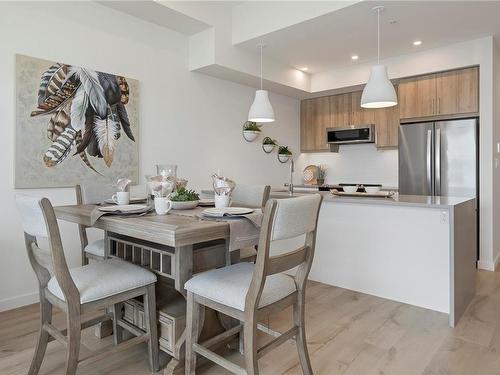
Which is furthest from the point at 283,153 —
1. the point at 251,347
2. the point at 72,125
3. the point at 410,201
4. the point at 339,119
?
the point at 251,347

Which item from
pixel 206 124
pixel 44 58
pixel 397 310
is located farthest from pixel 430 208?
pixel 44 58

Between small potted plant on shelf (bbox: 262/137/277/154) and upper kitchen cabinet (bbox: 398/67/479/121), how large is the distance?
5.83 feet

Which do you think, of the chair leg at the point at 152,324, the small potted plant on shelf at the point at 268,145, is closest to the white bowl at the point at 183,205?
the chair leg at the point at 152,324

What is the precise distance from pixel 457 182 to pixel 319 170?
2201mm

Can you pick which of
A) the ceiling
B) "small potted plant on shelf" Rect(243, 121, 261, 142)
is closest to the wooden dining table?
the ceiling

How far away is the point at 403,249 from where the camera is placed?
2.77 m

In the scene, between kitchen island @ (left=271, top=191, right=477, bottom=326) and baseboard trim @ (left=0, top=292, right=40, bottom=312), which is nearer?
kitchen island @ (left=271, top=191, right=477, bottom=326)

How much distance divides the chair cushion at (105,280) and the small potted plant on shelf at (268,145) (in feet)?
11.3

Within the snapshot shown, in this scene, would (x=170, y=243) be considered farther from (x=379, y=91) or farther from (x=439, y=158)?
(x=439, y=158)

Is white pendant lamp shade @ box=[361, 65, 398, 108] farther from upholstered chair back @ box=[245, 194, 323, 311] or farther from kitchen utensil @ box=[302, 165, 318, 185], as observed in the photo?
kitchen utensil @ box=[302, 165, 318, 185]

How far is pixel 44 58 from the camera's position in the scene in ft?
9.31

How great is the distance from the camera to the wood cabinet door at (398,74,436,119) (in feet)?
13.7

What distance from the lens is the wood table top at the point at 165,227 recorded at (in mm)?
1372

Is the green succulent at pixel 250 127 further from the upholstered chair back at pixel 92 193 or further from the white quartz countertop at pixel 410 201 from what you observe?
the upholstered chair back at pixel 92 193
